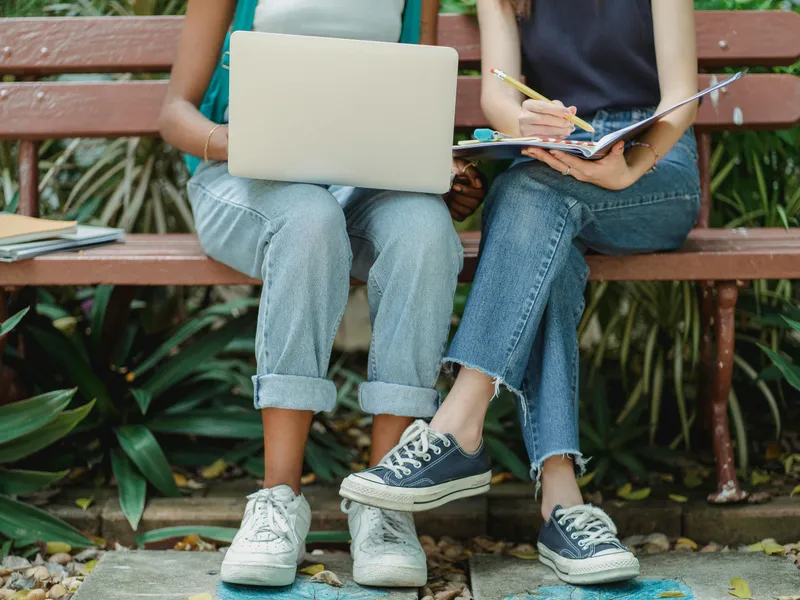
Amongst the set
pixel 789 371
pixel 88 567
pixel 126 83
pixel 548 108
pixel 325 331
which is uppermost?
pixel 126 83

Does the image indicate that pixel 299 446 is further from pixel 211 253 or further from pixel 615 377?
pixel 615 377

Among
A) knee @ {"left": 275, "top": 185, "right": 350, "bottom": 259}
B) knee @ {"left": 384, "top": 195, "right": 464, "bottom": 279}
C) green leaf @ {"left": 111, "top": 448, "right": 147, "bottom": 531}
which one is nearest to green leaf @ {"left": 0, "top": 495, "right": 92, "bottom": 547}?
green leaf @ {"left": 111, "top": 448, "right": 147, "bottom": 531}

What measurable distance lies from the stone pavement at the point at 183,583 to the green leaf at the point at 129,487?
7.0 inches

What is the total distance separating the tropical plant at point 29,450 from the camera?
189 centimetres

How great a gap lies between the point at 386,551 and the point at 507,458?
0.63 metres

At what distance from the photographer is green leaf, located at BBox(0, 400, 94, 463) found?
1918 mm

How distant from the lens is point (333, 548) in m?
1.98

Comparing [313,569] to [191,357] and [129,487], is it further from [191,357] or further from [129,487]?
[191,357]

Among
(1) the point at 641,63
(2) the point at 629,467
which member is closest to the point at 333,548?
(2) the point at 629,467

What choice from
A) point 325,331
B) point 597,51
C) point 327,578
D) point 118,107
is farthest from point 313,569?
point 118,107

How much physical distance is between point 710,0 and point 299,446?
1.66 meters

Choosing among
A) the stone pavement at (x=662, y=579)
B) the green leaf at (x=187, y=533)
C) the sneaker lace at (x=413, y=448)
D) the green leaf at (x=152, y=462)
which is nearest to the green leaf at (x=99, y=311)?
the green leaf at (x=152, y=462)

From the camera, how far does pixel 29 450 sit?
1931 millimetres

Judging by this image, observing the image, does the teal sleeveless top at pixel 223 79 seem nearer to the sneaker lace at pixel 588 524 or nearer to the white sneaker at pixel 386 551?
the white sneaker at pixel 386 551
